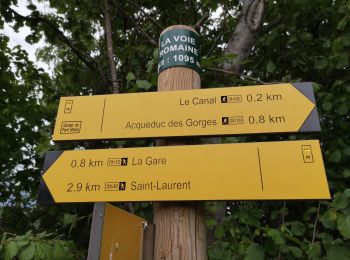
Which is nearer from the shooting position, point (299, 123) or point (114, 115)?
point (299, 123)

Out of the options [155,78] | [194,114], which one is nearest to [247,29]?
[155,78]

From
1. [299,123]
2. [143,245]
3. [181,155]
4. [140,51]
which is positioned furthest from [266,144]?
[140,51]

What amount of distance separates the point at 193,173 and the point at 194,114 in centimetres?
33

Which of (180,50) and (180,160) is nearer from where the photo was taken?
(180,160)

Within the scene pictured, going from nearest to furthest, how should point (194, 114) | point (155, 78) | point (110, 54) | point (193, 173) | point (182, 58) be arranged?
1. point (193, 173)
2. point (194, 114)
3. point (182, 58)
4. point (155, 78)
5. point (110, 54)

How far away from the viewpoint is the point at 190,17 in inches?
160

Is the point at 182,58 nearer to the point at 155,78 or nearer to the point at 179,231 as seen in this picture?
the point at 155,78

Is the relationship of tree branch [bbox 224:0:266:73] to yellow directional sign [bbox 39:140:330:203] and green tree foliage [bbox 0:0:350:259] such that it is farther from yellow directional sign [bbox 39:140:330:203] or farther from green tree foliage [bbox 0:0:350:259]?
yellow directional sign [bbox 39:140:330:203]

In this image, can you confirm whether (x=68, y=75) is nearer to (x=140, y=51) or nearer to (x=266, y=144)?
(x=140, y=51)

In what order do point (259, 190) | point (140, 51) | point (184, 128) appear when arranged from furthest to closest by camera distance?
1. point (140, 51)
2. point (184, 128)
3. point (259, 190)

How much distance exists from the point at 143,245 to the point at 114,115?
655 millimetres

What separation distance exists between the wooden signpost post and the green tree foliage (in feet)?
2.09

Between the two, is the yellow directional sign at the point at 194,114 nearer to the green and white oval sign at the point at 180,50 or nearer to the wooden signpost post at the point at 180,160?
the wooden signpost post at the point at 180,160

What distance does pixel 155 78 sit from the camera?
2500 millimetres
